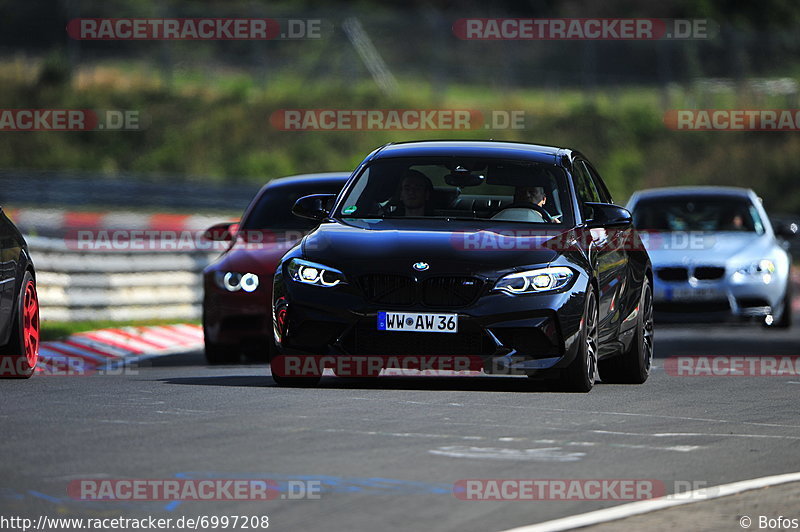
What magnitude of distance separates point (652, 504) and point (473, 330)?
341 centimetres

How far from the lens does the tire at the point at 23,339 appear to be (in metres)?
11.4

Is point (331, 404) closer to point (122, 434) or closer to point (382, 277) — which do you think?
point (382, 277)

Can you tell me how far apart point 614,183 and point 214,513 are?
136 ft

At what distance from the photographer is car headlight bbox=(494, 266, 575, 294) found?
1042cm

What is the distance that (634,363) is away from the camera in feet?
40.4

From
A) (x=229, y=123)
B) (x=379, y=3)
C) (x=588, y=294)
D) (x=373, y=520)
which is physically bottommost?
(x=373, y=520)

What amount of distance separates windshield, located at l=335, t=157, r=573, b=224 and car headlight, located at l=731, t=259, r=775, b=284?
7538mm

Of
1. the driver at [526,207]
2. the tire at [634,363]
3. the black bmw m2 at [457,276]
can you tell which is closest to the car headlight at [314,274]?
the black bmw m2 at [457,276]

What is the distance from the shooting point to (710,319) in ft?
61.5

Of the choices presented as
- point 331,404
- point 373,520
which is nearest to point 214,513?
point 373,520

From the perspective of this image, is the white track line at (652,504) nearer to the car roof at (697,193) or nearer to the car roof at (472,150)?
the car roof at (472,150)
